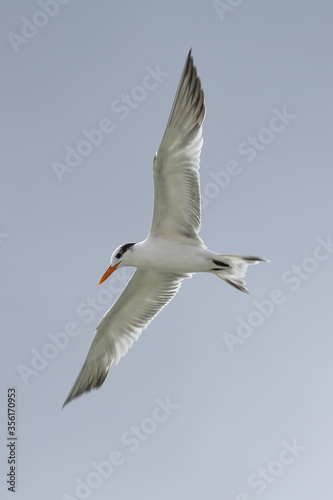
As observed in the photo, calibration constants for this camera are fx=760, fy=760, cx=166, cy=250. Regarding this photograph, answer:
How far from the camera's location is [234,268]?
10.7m

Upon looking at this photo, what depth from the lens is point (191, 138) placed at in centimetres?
1027

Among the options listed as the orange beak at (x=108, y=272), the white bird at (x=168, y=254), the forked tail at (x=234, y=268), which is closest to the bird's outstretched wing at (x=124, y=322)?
the white bird at (x=168, y=254)

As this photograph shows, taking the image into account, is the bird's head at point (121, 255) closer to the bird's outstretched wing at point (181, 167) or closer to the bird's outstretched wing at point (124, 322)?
the bird's outstretched wing at point (181, 167)

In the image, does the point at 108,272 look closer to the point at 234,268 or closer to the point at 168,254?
the point at 168,254

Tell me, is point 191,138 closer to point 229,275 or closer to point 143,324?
point 229,275

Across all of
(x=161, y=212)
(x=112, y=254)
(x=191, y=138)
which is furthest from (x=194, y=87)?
(x=112, y=254)

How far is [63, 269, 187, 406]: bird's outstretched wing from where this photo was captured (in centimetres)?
1191

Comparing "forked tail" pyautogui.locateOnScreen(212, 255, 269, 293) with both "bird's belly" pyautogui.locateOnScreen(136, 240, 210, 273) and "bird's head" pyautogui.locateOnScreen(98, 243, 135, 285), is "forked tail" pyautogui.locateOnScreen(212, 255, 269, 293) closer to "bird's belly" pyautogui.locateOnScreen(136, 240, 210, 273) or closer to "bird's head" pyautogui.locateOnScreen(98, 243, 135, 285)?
"bird's belly" pyautogui.locateOnScreen(136, 240, 210, 273)

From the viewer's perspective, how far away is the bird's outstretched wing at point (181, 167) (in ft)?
32.7

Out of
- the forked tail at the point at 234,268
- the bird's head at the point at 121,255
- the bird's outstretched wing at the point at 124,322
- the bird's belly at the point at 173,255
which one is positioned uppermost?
the forked tail at the point at 234,268

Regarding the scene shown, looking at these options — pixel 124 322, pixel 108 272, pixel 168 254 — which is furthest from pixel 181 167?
pixel 124 322

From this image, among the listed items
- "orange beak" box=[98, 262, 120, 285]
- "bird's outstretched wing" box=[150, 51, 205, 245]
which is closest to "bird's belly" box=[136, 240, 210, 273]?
"bird's outstretched wing" box=[150, 51, 205, 245]

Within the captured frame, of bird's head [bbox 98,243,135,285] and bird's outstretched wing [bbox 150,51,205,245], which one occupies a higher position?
bird's outstretched wing [bbox 150,51,205,245]

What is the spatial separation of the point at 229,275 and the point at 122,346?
96.6 inches
